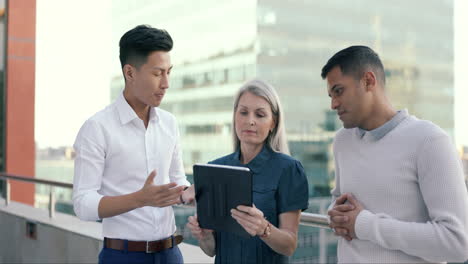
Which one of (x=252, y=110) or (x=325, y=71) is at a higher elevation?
(x=325, y=71)

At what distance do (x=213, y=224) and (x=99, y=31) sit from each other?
8.78m

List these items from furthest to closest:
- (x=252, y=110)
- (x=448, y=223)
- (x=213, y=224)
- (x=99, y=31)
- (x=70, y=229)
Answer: (x=99, y=31), (x=70, y=229), (x=252, y=110), (x=213, y=224), (x=448, y=223)

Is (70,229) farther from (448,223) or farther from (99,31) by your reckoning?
(99,31)

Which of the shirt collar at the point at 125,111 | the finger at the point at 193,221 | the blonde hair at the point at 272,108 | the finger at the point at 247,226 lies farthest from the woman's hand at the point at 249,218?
the shirt collar at the point at 125,111

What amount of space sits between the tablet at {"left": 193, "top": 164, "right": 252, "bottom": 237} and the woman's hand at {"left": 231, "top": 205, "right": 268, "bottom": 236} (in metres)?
0.02

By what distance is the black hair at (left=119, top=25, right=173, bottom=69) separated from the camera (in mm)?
1656

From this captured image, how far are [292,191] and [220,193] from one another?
261 millimetres

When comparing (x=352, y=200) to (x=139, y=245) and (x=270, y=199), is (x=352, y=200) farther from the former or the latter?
(x=139, y=245)

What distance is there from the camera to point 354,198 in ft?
4.51

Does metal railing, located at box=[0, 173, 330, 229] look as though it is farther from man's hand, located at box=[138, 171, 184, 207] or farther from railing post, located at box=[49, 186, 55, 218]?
man's hand, located at box=[138, 171, 184, 207]

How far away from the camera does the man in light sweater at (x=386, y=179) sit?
47.7 inches

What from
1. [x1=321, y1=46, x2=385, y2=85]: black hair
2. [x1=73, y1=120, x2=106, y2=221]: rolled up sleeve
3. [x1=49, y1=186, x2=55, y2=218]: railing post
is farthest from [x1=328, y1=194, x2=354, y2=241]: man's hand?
[x1=49, y1=186, x2=55, y2=218]: railing post

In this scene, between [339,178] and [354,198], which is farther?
[339,178]

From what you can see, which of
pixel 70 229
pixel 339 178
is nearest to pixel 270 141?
pixel 339 178
